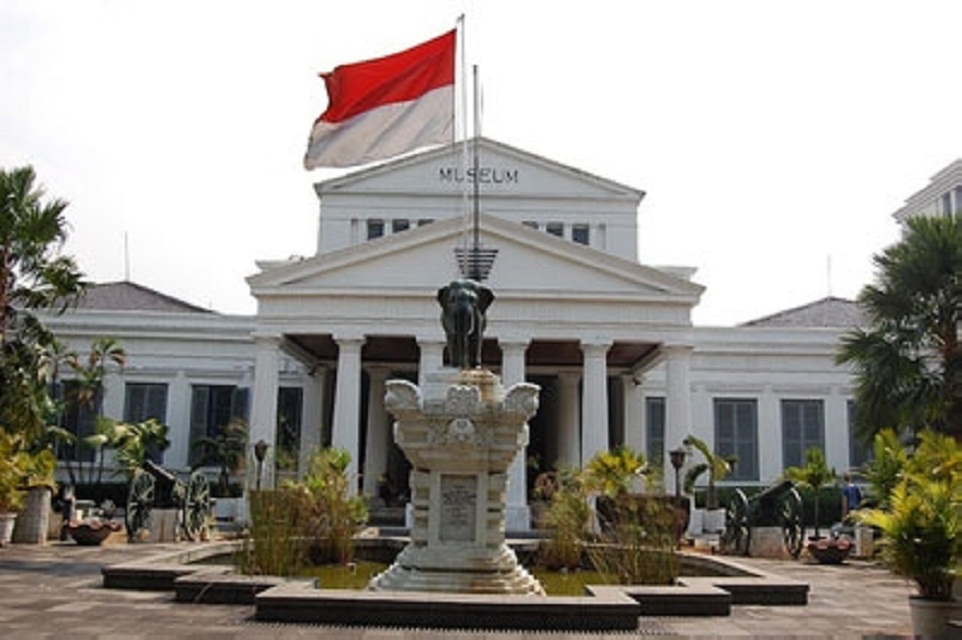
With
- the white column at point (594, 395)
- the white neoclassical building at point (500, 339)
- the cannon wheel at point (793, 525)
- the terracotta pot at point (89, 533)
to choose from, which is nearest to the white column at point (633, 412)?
the white neoclassical building at point (500, 339)

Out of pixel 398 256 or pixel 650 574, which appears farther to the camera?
pixel 398 256

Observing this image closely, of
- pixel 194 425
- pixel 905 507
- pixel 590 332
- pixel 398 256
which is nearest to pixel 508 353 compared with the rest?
pixel 590 332

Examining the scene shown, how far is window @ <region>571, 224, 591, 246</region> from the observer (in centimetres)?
4094

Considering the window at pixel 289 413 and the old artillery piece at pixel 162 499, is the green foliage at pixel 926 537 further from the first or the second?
the window at pixel 289 413

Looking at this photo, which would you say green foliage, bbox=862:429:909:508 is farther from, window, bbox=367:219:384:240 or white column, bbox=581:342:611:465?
window, bbox=367:219:384:240

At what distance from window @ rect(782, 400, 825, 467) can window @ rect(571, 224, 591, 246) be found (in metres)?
10.1

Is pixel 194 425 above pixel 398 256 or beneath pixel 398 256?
beneath

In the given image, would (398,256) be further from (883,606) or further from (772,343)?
(883,606)

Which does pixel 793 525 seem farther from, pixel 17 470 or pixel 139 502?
pixel 17 470

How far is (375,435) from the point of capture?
36.4 metres

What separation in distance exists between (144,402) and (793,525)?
26.7m

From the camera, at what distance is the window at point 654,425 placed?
38062 mm

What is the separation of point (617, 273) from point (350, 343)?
8658 millimetres

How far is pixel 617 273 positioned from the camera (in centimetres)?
3147
